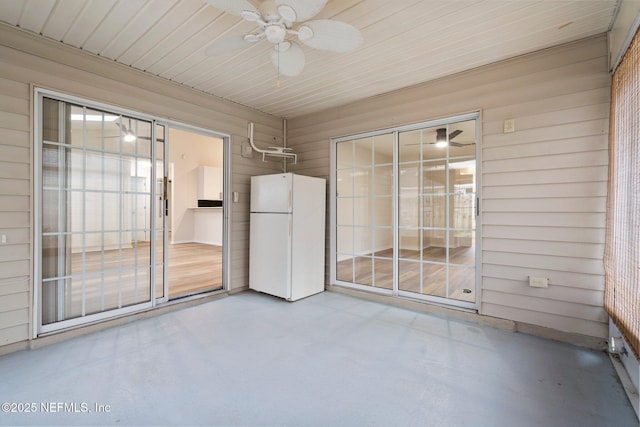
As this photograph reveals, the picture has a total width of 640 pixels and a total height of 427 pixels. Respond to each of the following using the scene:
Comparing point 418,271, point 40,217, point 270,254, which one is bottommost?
point 418,271

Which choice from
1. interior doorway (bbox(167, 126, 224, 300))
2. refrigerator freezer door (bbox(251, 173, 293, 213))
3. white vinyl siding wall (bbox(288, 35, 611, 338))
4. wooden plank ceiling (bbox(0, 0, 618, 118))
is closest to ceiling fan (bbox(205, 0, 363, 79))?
wooden plank ceiling (bbox(0, 0, 618, 118))

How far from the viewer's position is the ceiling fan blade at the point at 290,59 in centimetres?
220

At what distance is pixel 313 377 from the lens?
199cm

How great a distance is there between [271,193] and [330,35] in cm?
219

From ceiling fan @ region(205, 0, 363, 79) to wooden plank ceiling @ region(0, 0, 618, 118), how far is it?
0.34 m

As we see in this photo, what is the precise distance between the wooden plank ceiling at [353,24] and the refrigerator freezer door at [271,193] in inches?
45.2

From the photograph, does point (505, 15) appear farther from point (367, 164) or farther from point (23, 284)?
point (23, 284)

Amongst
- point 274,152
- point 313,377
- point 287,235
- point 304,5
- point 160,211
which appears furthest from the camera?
point 274,152

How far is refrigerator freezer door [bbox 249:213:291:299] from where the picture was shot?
3.58 meters

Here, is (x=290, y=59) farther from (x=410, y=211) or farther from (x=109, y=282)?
(x=109, y=282)

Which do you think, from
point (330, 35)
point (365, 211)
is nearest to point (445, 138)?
point (365, 211)

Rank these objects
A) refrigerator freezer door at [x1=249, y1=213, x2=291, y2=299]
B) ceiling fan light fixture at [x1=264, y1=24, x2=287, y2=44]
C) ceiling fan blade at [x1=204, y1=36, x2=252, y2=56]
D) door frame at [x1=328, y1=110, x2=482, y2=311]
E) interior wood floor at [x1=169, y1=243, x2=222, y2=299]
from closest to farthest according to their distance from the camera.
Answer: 1. ceiling fan light fixture at [x1=264, y1=24, x2=287, y2=44]
2. ceiling fan blade at [x1=204, y1=36, x2=252, y2=56]
3. door frame at [x1=328, y1=110, x2=482, y2=311]
4. refrigerator freezer door at [x1=249, y1=213, x2=291, y2=299]
5. interior wood floor at [x1=169, y1=243, x2=222, y2=299]

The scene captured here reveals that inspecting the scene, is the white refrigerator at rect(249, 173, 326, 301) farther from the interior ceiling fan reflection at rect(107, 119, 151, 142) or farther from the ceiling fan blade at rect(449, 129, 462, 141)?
the ceiling fan blade at rect(449, 129, 462, 141)

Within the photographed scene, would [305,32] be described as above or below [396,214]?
above
